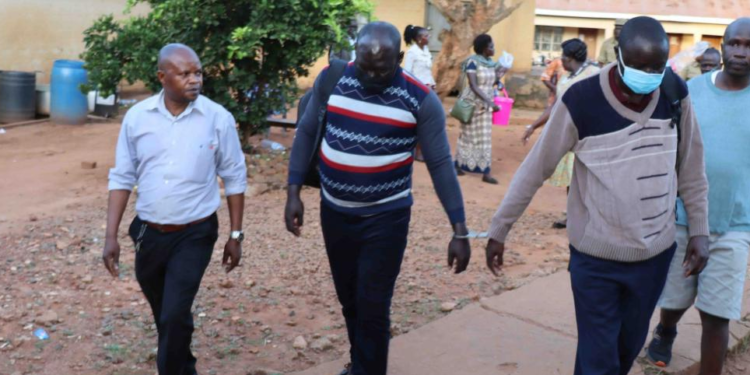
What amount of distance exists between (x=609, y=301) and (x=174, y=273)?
5.81ft

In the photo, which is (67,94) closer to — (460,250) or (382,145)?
(382,145)

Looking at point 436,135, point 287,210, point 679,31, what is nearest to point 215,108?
point 287,210

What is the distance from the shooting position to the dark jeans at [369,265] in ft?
12.4

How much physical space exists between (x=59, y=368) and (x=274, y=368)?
3.45ft

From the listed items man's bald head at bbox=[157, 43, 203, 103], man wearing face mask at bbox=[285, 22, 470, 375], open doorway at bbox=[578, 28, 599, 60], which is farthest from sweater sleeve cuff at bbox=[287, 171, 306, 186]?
open doorway at bbox=[578, 28, 599, 60]

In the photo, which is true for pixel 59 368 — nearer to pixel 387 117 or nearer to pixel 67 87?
pixel 387 117

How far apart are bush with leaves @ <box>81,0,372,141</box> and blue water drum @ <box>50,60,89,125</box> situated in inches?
113

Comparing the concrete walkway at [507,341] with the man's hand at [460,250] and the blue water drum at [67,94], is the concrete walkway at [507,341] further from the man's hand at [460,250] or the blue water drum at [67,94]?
the blue water drum at [67,94]

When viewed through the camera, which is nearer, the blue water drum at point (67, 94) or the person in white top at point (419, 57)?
the person in white top at point (419, 57)

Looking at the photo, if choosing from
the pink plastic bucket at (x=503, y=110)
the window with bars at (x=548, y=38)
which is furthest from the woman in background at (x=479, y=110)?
the window with bars at (x=548, y=38)

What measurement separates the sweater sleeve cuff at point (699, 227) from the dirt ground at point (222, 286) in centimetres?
167

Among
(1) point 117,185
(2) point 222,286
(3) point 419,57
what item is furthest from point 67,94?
(1) point 117,185

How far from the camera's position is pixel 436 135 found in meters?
3.68

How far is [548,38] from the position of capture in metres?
20.3
